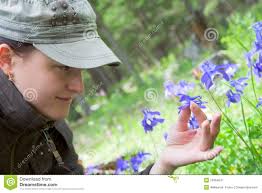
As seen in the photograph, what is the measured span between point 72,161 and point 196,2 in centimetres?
200

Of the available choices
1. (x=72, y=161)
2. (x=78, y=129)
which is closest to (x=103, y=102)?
(x=78, y=129)

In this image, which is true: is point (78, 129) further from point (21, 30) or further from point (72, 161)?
point (21, 30)

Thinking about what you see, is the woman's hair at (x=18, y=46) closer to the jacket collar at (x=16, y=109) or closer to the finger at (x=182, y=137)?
the jacket collar at (x=16, y=109)

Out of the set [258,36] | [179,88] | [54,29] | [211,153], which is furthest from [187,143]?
[179,88]

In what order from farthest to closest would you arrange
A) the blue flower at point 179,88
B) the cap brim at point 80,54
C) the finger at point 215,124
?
the blue flower at point 179,88 < the cap brim at point 80,54 < the finger at point 215,124

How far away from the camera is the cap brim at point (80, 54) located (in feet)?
3.53

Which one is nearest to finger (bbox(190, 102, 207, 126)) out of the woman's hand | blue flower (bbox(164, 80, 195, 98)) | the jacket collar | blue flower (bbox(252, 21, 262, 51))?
the woman's hand

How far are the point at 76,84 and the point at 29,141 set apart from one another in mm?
279

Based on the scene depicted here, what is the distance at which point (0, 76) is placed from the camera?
1.17m

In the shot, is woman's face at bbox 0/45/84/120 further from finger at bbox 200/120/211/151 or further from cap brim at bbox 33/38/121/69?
finger at bbox 200/120/211/151

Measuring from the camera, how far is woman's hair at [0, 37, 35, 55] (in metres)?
1.11

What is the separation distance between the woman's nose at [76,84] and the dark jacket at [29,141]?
12 centimetres

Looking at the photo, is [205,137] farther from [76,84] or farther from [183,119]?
[76,84]

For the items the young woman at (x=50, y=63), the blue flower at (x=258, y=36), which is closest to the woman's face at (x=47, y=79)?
the young woman at (x=50, y=63)
